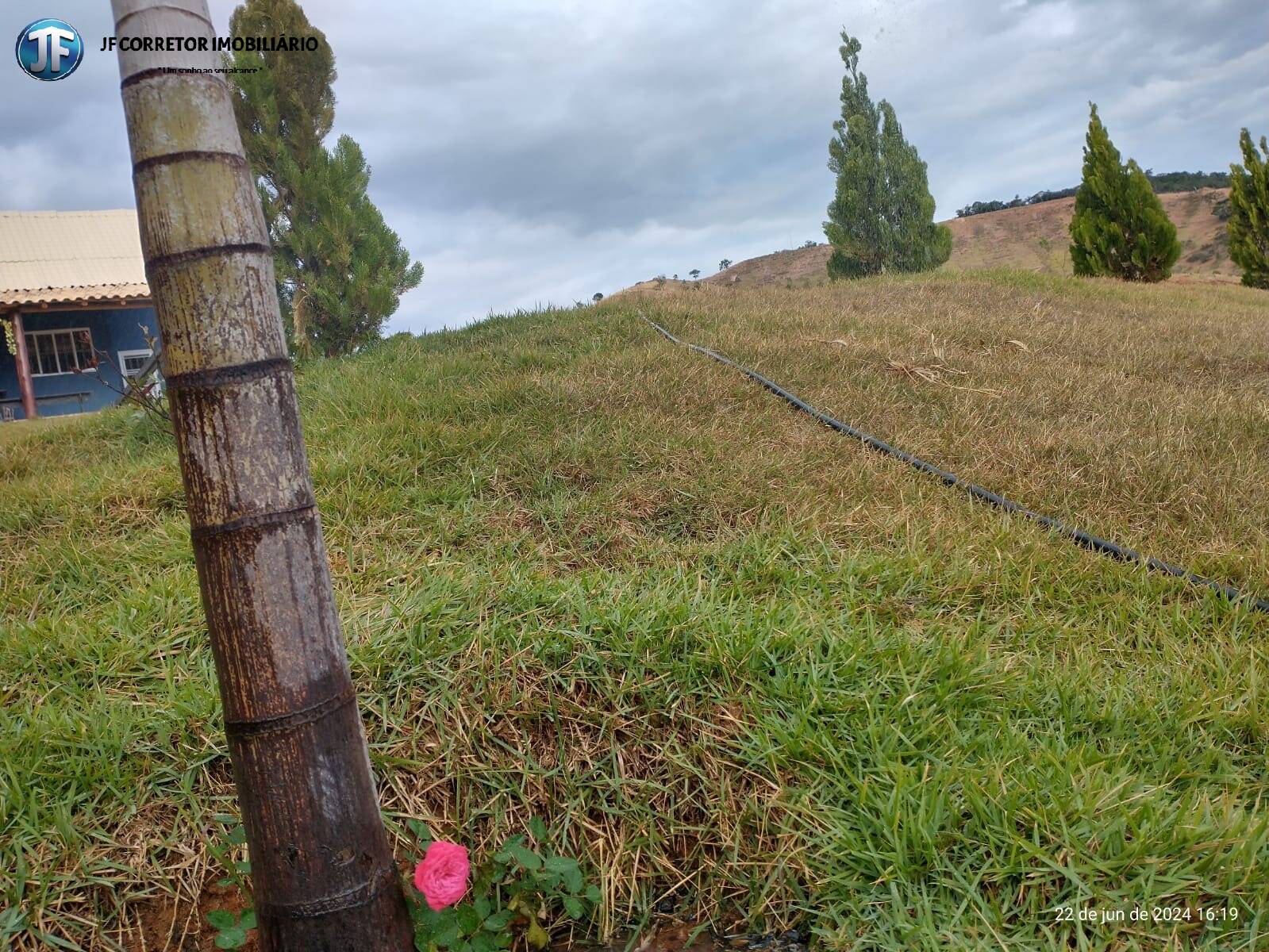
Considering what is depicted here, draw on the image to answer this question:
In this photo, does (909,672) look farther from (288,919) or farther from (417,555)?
(417,555)

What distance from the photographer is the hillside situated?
3000 cm

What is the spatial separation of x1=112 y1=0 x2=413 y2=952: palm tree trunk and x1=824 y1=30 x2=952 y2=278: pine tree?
56.7ft

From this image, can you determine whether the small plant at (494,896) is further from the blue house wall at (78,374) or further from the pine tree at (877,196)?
the pine tree at (877,196)

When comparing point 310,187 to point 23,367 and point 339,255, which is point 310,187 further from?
point 23,367

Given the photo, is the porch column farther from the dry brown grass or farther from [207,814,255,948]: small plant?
[207,814,255,948]: small plant

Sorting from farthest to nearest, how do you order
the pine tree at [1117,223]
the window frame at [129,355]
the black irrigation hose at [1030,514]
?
the pine tree at [1117,223]
the window frame at [129,355]
the black irrigation hose at [1030,514]

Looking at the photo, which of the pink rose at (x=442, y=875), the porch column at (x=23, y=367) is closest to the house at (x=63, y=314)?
the porch column at (x=23, y=367)

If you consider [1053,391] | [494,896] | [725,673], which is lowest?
[494,896]

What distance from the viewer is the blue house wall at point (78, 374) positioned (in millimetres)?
14086

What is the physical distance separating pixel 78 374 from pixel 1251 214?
73.0 feet

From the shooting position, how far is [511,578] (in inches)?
102

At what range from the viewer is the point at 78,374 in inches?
570

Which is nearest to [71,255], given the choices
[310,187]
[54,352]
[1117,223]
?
[54,352]

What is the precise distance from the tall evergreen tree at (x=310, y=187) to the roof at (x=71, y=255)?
117 inches
